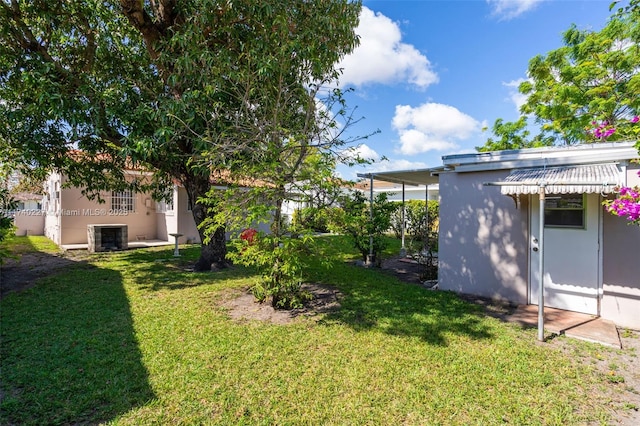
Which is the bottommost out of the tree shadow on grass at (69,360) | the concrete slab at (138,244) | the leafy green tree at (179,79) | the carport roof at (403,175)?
the tree shadow on grass at (69,360)

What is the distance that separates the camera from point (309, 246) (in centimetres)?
710

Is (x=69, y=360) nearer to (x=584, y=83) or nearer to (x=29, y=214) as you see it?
(x=29, y=214)

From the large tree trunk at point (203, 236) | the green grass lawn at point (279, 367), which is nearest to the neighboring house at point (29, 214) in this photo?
the large tree trunk at point (203, 236)

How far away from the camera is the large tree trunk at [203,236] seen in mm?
11203

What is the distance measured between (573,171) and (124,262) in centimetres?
1576

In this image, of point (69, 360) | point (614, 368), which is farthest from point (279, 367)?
point (614, 368)

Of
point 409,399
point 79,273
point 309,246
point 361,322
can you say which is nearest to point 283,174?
point 309,246

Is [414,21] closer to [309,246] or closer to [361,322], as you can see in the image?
[309,246]

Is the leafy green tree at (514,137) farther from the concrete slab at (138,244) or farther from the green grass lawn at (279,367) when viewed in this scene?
the concrete slab at (138,244)

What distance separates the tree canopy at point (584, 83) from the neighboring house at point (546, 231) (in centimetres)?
1092

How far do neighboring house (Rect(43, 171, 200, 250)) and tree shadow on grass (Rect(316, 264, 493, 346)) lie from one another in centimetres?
1252

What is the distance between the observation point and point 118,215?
18.8 m

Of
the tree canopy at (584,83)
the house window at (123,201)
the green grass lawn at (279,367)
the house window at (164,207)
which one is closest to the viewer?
the green grass lawn at (279,367)

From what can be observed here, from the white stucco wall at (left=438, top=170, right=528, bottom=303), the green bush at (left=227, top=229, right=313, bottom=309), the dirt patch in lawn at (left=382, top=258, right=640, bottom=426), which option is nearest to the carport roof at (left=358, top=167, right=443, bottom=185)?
the white stucco wall at (left=438, top=170, right=528, bottom=303)
